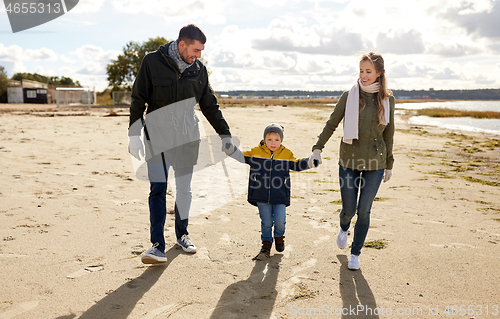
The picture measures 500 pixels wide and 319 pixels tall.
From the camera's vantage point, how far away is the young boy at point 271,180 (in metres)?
3.80

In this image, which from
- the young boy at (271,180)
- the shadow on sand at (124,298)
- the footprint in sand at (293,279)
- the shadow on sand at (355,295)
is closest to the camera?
the shadow on sand at (124,298)

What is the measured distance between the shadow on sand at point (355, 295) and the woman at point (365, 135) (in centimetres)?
13

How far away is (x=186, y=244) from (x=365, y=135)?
2.11 m

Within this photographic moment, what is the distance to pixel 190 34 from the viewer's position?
3.45 metres

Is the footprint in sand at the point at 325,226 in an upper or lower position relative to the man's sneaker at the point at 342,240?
lower

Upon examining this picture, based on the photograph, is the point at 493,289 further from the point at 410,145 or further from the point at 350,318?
the point at 410,145

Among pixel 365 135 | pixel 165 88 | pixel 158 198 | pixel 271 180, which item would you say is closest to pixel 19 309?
pixel 158 198

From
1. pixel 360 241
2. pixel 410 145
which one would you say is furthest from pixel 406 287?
pixel 410 145

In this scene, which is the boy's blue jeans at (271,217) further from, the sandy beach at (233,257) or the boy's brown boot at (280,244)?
the sandy beach at (233,257)

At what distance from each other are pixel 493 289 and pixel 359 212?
127cm

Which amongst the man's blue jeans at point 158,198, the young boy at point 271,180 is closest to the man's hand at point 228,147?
the young boy at point 271,180

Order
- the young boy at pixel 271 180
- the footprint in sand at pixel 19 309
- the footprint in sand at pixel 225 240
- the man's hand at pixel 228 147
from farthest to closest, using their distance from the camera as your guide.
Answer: the footprint in sand at pixel 225 240
the man's hand at pixel 228 147
the young boy at pixel 271 180
the footprint in sand at pixel 19 309

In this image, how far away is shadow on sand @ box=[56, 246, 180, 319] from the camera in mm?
2693

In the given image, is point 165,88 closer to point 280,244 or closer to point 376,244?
point 280,244
